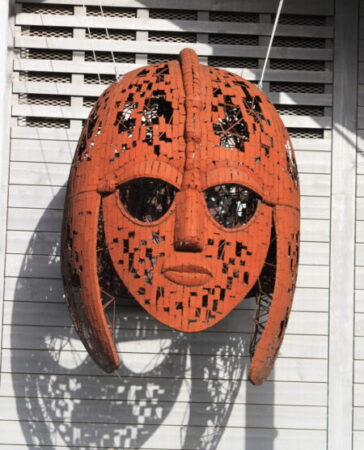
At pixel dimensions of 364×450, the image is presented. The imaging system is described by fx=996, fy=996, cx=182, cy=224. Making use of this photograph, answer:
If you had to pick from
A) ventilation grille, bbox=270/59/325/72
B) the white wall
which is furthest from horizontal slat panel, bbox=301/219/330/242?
ventilation grille, bbox=270/59/325/72

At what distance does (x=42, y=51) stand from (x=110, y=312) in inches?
102

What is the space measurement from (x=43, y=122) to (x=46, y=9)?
1.09m

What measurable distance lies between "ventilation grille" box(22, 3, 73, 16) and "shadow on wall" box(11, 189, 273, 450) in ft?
8.83

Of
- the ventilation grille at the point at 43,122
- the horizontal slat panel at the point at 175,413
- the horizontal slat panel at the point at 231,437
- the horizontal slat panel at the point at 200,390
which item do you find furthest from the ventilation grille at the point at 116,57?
the horizontal slat panel at the point at 231,437

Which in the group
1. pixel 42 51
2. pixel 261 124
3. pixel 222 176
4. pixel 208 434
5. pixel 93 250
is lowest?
pixel 208 434

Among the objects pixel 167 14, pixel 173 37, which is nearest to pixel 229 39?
pixel 173 37

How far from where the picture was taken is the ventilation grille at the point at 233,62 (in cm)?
948

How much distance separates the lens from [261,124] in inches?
291

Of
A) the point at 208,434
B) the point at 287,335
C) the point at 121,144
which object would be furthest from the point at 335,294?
the point at 121,144

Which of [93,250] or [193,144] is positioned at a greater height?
[193,144]

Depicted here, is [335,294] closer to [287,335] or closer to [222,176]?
[287,335]

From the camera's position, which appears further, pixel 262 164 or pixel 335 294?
pixel 335 294

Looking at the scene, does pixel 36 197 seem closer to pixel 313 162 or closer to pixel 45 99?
pixel 45 99

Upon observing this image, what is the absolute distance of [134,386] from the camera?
899 cm
